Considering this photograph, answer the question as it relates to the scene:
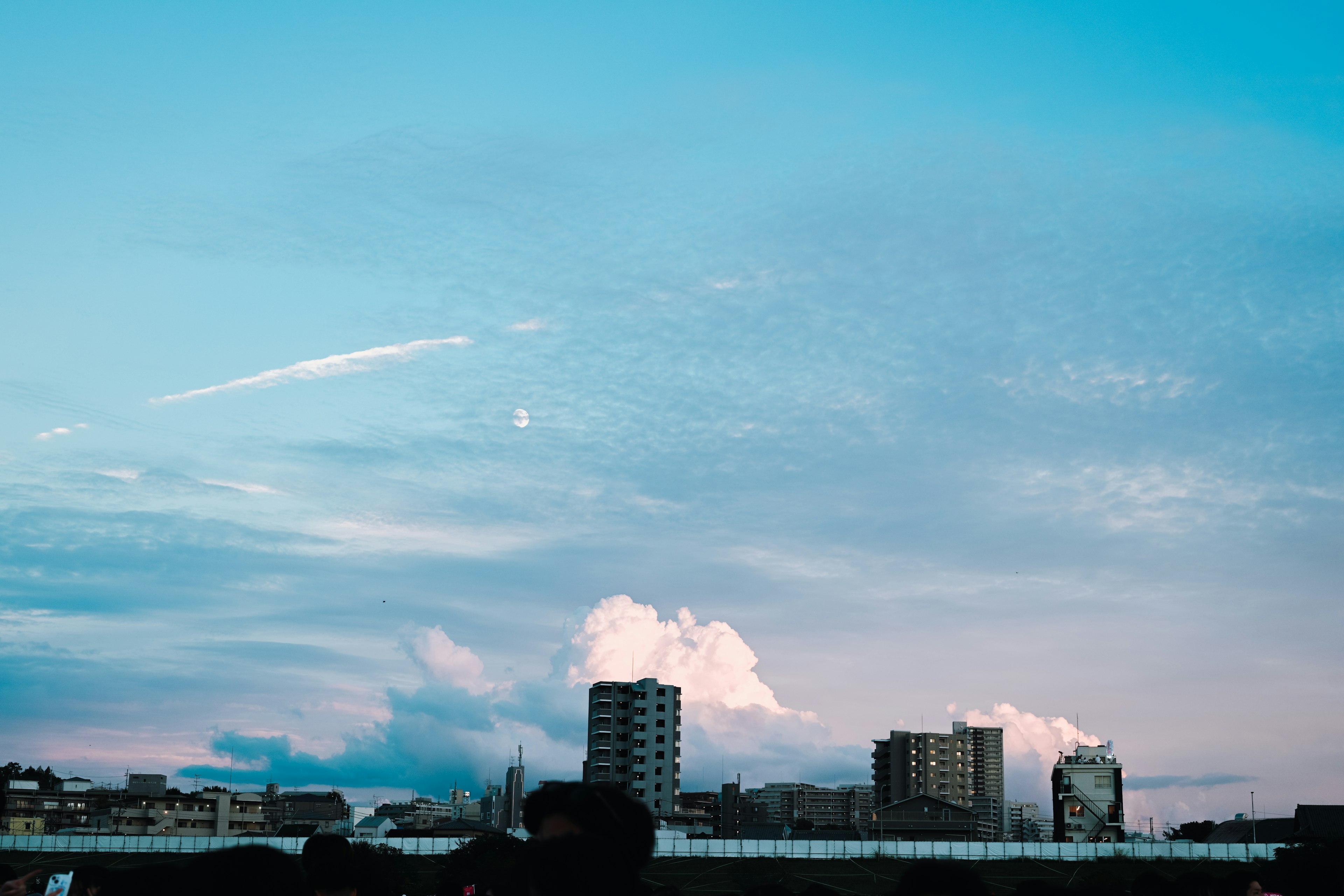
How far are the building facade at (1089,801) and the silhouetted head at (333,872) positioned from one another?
10047 cm

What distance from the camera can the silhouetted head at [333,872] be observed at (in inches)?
305

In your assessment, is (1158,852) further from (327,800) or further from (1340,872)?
(327,800)

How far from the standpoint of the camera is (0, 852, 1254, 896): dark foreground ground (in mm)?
67562

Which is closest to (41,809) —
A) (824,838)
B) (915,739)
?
(824,838)

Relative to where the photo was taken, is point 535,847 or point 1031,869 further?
point 1031,869

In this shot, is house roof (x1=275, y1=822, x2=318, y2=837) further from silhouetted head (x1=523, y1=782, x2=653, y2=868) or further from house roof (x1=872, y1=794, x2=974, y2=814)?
silhouetted head (x1=523, y1=782, x2=653, y2=868)

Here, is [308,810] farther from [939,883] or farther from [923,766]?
[939,883]

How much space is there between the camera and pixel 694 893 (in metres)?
64.5

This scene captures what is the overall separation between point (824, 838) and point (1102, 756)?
2554 centimetres

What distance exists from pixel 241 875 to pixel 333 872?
12.8 ft

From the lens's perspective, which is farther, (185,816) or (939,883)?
(185,816)

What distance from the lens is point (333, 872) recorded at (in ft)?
25.6

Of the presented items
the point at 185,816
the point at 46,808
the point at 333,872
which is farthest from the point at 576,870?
the point at 46,808

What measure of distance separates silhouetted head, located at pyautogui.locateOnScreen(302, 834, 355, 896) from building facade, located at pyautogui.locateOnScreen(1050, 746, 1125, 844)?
100472 millimetres
